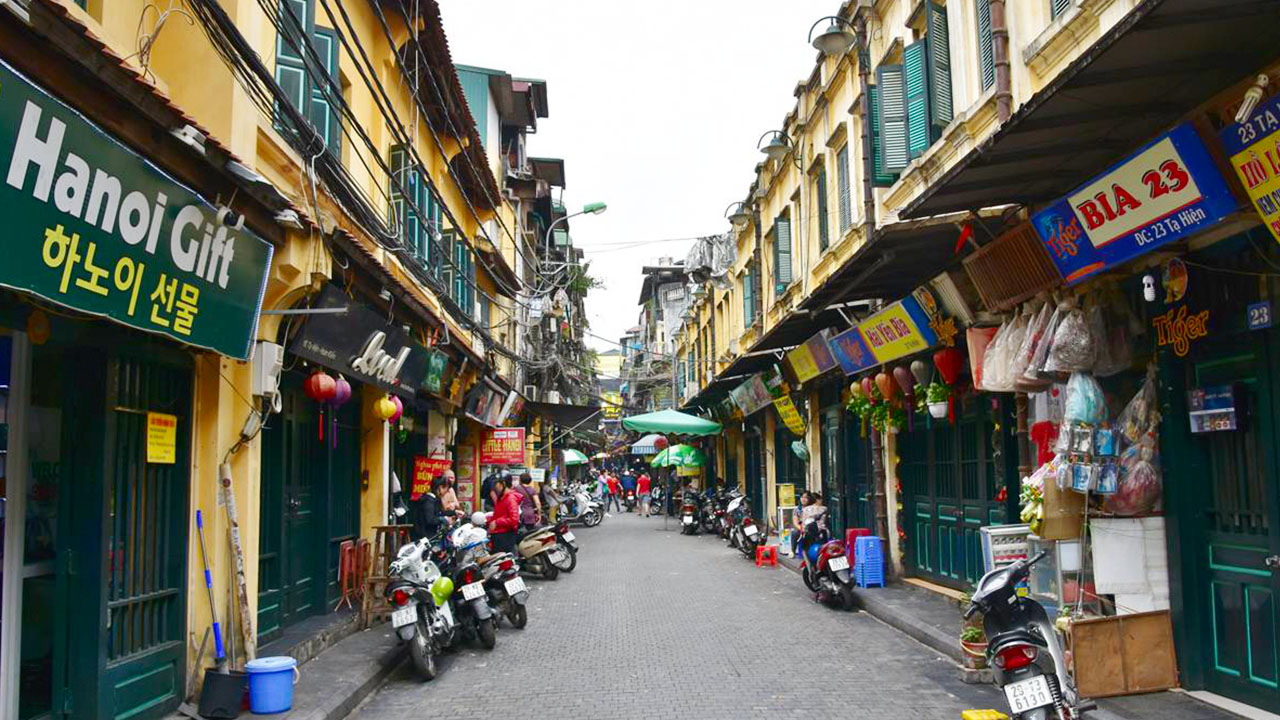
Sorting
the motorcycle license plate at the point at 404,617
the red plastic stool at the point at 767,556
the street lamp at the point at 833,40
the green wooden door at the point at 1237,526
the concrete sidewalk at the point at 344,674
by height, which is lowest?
the red plastic stool at the point at 767,556

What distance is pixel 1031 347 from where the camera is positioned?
841 cm

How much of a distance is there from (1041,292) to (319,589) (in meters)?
8.43

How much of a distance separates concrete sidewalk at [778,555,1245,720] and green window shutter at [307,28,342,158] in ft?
26.6

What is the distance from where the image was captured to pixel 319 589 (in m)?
11.4

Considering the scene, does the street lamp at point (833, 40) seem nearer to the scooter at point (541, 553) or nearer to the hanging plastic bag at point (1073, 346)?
the hanging plastic bag at point (1073, 346)

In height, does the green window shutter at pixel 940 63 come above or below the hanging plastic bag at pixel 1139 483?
above

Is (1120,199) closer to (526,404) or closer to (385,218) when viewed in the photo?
(385,218)

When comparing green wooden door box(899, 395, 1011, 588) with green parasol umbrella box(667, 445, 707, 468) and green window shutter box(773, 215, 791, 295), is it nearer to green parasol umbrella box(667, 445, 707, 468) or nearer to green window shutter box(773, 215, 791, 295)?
green window shutter box(773, 215, 791, 295)

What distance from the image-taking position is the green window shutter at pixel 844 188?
16.0m

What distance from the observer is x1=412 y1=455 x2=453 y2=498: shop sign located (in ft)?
50.5

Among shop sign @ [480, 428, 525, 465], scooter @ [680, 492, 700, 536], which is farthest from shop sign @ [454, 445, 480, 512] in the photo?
scooter @ [680, 492, 700, 536]

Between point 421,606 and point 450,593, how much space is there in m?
0.62

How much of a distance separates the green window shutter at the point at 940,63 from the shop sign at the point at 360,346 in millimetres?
7004

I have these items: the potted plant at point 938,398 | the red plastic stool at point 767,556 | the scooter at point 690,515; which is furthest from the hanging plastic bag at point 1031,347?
the scooter at point 690,515
